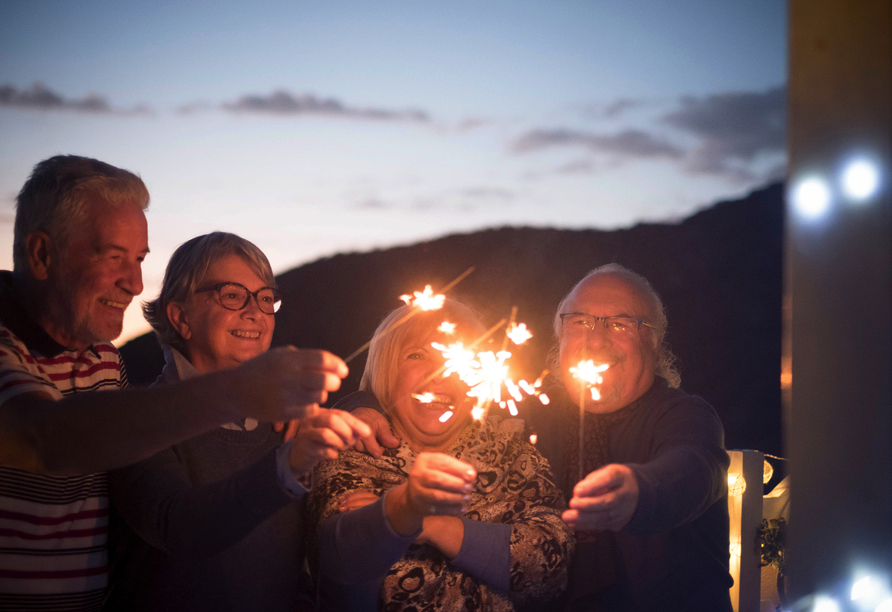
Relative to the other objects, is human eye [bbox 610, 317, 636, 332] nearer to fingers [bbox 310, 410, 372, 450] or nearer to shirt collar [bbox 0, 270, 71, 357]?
fingers [bbox 310, 410, 372, 450]

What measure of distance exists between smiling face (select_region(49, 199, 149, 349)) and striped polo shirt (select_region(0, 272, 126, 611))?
0.27 ft

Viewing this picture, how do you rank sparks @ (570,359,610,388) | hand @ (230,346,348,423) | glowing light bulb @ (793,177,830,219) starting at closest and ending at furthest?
glowing light bulb @ (793,177,830,219), hand @ (230,346,348,423), sparks @ (570,359,610,388)

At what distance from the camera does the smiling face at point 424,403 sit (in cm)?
278

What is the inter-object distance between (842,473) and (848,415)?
0.14 meters

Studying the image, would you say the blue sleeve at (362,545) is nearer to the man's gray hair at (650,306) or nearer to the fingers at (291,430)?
the fingers at (291,430)

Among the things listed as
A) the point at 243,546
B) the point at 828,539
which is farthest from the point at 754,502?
the point at 243,546

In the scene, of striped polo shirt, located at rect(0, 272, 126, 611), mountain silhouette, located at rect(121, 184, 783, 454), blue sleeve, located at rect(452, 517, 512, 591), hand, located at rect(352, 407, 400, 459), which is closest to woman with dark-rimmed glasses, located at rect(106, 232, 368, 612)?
striped polo shirt, located at rect(0, 272, 126, 611)

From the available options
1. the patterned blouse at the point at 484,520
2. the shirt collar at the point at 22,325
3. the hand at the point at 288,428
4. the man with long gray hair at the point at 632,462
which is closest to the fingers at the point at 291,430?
the hand at the point at 288,428

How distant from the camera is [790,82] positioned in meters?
1.41

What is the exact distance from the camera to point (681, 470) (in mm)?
2381

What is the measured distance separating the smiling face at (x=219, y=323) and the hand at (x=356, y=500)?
775mm

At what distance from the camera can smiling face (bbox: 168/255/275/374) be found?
2.62 metres

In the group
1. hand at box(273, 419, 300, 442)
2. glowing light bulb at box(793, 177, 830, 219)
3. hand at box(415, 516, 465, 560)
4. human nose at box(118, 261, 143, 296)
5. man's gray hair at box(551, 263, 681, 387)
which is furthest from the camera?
man's gray hair at box(551, 263, 681, 387)

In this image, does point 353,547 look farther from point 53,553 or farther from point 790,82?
point 790,82
